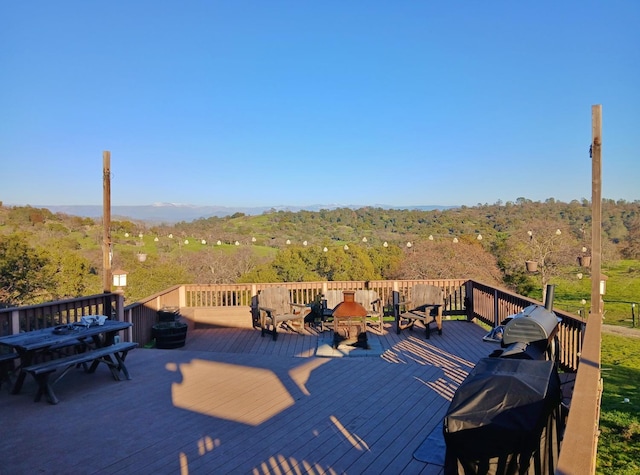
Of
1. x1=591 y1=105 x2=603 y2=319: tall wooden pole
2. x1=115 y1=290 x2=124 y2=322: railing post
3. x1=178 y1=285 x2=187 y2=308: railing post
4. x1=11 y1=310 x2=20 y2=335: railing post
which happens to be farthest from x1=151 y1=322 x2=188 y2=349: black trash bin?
x1=591 y1=105 x2=603 y2=319: tall wooden pole

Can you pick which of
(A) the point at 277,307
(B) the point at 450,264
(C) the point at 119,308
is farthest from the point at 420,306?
(B) the point at 450,264

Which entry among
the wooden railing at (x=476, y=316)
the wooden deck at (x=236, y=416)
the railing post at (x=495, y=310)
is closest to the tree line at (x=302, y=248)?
the wooden railing at (x=476, y=316)

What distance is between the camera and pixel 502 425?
1942 millimetres

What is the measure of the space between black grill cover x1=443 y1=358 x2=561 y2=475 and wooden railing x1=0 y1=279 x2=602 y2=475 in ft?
0.66

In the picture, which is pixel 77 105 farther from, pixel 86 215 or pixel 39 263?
pixel 86 215

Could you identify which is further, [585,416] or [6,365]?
[6,365]

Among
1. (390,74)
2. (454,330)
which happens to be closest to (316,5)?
(390,74)

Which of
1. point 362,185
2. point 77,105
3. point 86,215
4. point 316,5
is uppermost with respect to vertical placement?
point 316,5

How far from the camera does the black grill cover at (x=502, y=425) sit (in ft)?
6.34

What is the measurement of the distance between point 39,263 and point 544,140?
921 inches

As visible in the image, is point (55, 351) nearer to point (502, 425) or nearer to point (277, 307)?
point (277, 307)

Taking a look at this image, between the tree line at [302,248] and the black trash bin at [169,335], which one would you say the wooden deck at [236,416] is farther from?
the tree line at [302,248]

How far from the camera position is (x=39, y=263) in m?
13.7

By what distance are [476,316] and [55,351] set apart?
693cm
